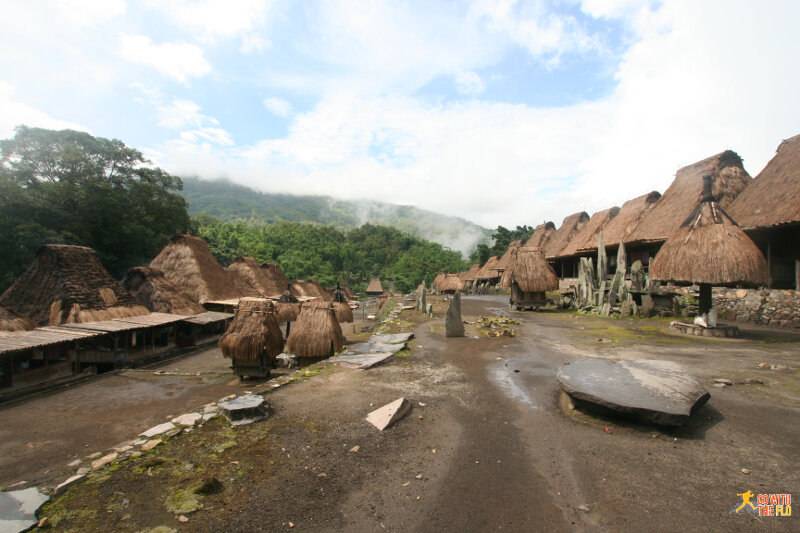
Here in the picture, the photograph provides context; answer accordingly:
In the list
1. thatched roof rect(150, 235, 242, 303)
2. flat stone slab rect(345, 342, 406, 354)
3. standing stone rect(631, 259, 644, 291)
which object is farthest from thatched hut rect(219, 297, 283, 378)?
standing stone rect(631, 259, 644, 291)

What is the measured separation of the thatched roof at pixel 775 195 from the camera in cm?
1235

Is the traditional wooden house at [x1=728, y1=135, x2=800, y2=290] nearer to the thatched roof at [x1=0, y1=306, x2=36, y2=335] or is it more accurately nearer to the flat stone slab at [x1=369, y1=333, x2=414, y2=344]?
the flat stone slab at [x1=369, y1=333, x2=414, y2=344]

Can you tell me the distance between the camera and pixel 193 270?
2120 cm

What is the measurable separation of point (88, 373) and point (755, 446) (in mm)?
14683

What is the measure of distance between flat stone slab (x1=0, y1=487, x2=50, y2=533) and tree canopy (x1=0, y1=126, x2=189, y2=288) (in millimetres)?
21572

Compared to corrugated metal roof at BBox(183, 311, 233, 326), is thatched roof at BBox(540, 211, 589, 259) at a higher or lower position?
higher

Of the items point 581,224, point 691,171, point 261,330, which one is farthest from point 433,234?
point 261,330

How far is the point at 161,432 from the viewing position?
4570 mm

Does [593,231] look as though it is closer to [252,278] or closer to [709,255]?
[709,255]

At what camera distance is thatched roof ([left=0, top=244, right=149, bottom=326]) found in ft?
40.8

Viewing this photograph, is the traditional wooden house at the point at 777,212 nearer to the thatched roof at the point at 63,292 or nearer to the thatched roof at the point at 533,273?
the thatched roof at the point at 533,273

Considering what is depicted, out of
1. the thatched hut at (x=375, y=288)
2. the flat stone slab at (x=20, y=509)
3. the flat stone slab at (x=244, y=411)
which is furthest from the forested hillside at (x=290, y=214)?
the flat stone slab at (x=20, y=509)

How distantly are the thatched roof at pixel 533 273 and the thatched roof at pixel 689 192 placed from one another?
4.44m

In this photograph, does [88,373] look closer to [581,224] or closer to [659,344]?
[659,344]
